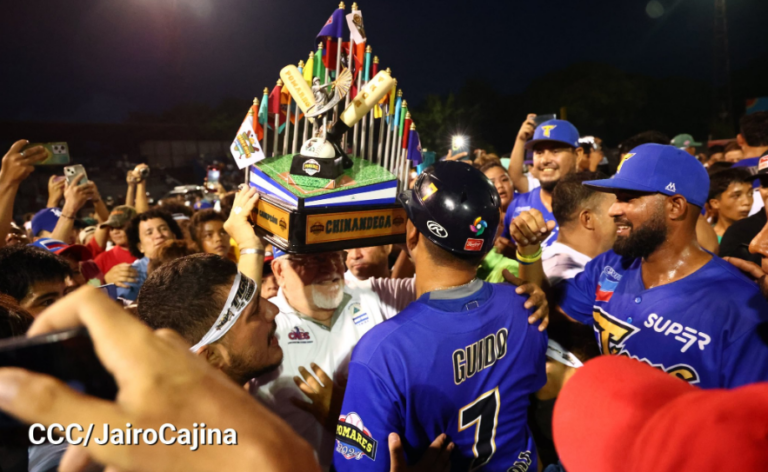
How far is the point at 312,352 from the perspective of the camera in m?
2.03

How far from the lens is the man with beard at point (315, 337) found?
6.23 feet

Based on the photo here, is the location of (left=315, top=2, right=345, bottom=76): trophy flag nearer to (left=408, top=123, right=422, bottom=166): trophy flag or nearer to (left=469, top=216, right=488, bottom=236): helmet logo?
(left=408, top=123, right=422, bottom=166): trophy flag

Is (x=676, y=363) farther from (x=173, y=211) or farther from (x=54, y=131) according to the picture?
(x=54, y=131)

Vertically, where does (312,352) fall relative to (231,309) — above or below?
below

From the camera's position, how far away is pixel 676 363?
1.88 meters

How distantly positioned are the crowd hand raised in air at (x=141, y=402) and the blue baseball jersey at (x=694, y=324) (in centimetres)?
191

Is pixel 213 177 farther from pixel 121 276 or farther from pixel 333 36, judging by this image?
pixel 333 36

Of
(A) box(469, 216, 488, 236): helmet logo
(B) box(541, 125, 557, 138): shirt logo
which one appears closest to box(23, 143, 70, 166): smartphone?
(A) box(469, 216, 488, 236): helmet logo

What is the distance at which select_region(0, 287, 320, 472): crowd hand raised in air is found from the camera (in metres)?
0.41

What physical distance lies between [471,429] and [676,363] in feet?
3.15

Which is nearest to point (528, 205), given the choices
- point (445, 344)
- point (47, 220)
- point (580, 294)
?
point (580, 294)

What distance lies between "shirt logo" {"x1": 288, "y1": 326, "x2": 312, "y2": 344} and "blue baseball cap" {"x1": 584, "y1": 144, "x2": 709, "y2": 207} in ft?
5.11

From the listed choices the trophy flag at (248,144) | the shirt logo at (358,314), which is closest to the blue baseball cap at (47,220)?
the trophy flag at (248,144)

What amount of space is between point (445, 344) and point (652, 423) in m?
0.95
